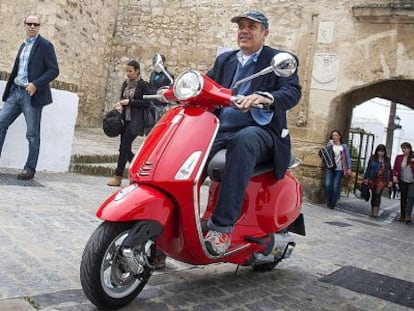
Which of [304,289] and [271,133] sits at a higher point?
[271,133]

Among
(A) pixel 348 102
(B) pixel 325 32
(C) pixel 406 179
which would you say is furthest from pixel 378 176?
(B) pixel 325 32

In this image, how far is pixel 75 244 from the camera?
11.9 ft

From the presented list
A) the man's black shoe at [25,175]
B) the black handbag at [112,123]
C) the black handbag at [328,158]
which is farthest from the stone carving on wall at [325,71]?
the man's black shoe at [25,175]

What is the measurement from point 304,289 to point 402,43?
7.09m

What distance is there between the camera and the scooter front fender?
2342mm

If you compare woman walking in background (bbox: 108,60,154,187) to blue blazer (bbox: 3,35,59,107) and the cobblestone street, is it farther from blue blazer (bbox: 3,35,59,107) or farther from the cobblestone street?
blue blazer (bbox: 3,35,59,107)

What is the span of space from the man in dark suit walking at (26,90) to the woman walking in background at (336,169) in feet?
18.1

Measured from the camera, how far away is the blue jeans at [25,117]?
234 inches

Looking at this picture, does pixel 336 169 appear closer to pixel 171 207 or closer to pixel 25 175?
pixel 25 175

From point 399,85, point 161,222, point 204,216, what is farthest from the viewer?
point 399,85

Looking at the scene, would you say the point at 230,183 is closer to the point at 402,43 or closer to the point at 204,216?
the point at 204,216

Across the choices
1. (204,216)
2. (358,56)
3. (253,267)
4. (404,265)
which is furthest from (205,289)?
(358,56)

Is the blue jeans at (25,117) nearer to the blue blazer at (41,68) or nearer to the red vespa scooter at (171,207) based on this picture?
the blue blazer at (41,68)

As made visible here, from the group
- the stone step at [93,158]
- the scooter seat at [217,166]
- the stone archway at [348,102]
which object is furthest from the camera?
the stone archway at [348,102]
